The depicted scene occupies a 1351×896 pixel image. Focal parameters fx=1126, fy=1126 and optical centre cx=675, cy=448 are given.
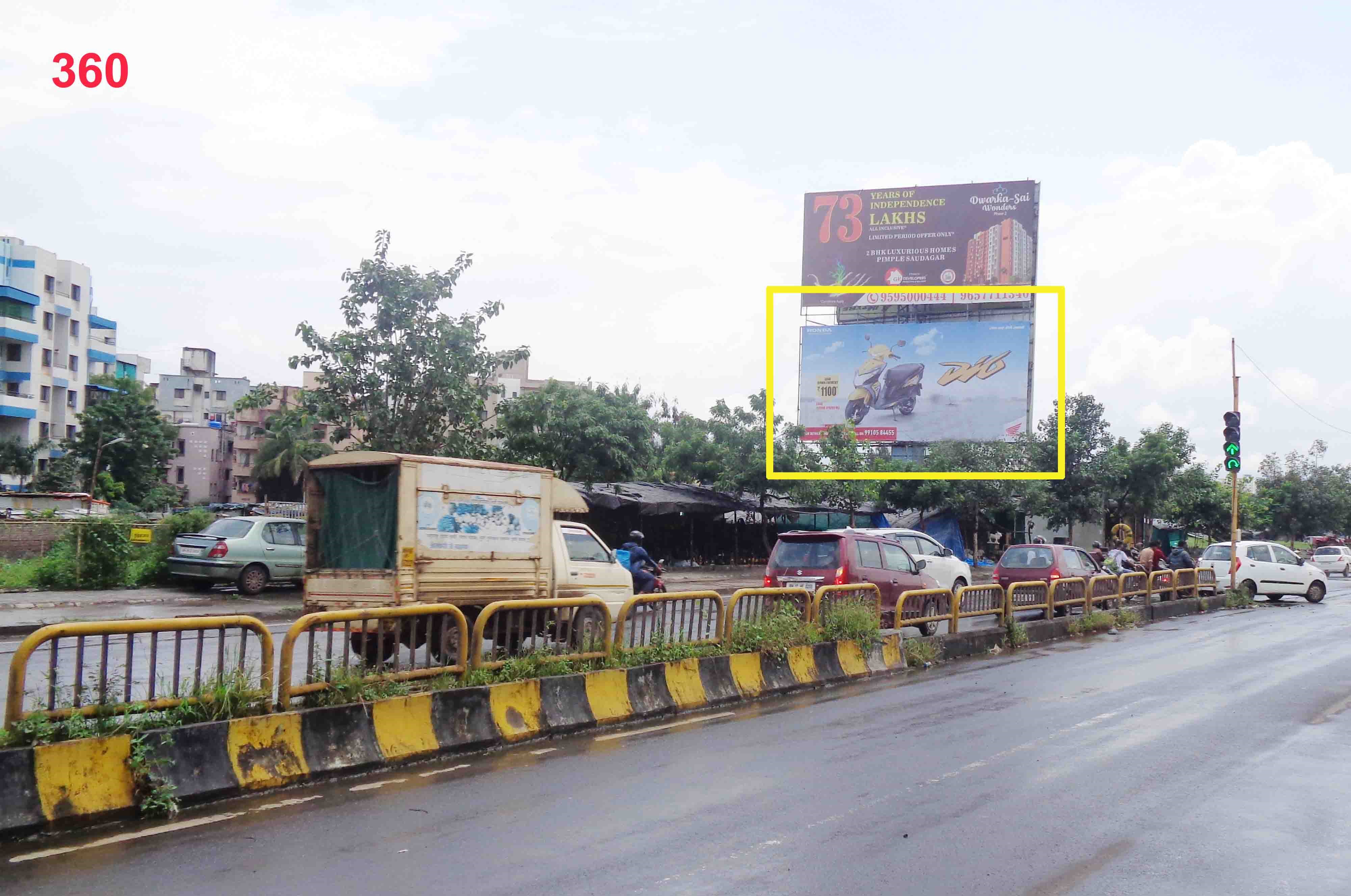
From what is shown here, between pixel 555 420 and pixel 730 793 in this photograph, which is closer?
pixel 730 793

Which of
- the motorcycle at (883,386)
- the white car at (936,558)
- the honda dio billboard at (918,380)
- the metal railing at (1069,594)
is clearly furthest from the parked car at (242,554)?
the motorcycle at (883,386)

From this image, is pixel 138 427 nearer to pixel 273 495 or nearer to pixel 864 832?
pixel 273 495

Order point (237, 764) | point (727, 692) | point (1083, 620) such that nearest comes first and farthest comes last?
point (237, 764), point (727, 692), point (1083, 620)

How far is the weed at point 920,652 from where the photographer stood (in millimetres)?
14203

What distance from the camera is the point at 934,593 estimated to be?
15.3 metres

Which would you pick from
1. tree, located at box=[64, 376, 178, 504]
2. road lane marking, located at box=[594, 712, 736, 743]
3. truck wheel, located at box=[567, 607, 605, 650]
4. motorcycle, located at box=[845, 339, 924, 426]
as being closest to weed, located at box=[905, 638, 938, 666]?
road lane marking, located at box=[594, 712, 736, 743]

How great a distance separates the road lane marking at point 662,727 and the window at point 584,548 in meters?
4.50

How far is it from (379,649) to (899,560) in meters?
10.9

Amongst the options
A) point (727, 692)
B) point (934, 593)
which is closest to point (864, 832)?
point (727, 692)

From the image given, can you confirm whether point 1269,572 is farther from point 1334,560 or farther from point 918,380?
point 1334,560

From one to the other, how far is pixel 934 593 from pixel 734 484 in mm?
23277

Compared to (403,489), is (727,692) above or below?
below

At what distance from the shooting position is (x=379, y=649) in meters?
8.35

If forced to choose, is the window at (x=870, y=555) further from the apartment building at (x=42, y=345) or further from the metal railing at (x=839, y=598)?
the apartment building at (x=42, y=345)
